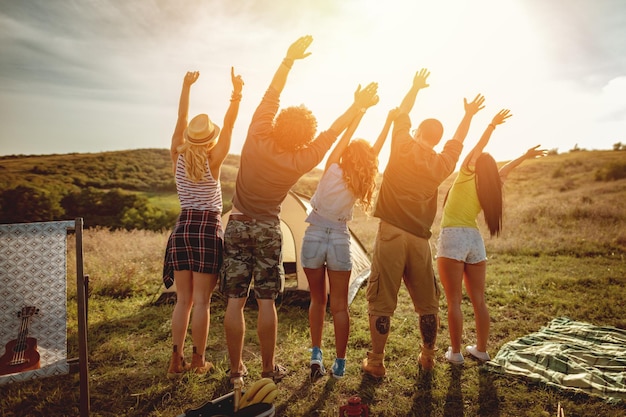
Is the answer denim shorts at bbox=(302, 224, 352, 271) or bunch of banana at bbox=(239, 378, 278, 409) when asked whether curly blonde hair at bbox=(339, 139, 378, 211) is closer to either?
denim shorts at bbox=(302, 224, 352, 271)

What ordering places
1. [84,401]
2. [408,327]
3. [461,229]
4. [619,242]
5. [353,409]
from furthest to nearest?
[619,242] → [408,327] → [461,229] → [84,401] → [353,409]

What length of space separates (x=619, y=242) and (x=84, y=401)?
1280 centimetres

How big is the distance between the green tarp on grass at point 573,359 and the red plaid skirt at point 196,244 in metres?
3.01

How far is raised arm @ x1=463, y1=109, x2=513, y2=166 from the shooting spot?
4129mm

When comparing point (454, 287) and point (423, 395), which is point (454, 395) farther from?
point (454, 287)

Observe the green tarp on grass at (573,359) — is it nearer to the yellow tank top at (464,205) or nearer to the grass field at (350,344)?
the grass field at (350,344)

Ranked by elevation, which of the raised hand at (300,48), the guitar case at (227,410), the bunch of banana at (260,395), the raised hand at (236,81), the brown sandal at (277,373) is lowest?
the brown sandal at (277,373)

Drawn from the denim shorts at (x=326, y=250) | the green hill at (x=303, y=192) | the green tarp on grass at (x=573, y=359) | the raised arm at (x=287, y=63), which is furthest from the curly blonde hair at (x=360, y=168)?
the green hill at (x=303, y=192)

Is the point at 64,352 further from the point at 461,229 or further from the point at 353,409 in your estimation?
the point at 461,229

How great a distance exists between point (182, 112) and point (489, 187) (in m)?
3.14

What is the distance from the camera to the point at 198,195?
361 centimetres

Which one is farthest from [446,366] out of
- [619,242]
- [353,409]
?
[619,242]

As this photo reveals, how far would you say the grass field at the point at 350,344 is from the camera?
3.36 m

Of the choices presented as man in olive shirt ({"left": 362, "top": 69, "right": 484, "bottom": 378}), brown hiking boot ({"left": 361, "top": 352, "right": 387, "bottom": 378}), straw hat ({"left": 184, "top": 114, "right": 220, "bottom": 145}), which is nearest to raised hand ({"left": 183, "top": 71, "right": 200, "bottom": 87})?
straw hat ({"left": 184, "top": 114, "right": 220, "bottom": 145})
